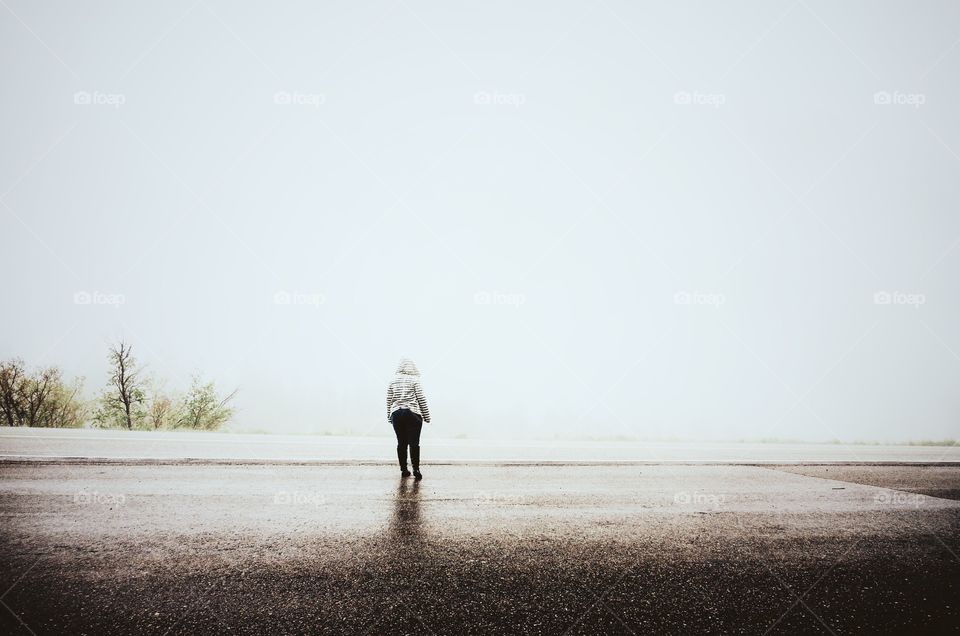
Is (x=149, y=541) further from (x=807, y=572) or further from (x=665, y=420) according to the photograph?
(x=665, y=420)

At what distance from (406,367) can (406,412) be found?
774 mm

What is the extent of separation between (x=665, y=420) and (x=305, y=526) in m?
65.6


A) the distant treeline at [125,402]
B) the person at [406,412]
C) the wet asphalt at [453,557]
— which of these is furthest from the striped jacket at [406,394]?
the distant treeline at [125,402]

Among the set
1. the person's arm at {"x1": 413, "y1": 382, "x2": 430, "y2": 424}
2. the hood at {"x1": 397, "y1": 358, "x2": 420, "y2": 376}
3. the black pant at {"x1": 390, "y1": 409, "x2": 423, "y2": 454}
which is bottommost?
the black pant at {"x1": 390, "y1": 409, "x2": 423, "y2": 454}

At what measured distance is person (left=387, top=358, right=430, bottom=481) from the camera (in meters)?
6.60

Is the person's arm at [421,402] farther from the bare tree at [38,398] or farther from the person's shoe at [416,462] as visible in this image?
the bare tree at [38,398]

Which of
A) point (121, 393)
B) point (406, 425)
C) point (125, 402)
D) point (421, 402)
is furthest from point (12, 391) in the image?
point (421, 402)

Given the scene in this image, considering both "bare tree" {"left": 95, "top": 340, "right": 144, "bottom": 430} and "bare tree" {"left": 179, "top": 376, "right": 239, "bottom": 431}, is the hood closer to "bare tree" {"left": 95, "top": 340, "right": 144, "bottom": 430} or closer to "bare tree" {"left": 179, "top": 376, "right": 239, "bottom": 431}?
"bare tree" {"left": 179, "top": 376, "right": 239, "bottom": 431}

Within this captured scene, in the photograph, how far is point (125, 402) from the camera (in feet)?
Result: 52.4

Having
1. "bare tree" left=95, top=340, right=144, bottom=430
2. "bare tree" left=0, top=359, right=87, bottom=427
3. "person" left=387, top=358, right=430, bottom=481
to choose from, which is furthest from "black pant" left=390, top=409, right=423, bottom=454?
"bare tree" left=0, top=359, right=87, bottom=427

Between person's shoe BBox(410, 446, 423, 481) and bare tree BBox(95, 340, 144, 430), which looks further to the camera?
bare tree BBox(95, 340, 144, 430)

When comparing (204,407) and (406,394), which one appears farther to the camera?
(204,407)

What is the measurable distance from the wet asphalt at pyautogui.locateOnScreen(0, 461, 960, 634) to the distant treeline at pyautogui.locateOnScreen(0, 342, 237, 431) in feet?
33.4

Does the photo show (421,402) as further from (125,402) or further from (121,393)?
(121,393)
